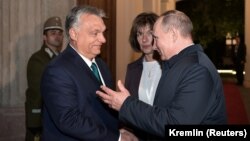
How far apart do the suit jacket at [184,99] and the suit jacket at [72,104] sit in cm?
23

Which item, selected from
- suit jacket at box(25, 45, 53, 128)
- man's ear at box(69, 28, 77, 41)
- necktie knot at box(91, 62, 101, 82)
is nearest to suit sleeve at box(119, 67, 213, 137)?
necktie knot at box(91, 62, 101, 82)

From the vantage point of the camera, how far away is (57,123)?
276 cm

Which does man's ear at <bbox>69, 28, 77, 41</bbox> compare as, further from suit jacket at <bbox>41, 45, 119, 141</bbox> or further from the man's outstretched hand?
the man's outstretched hand

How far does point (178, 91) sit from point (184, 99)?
85mm

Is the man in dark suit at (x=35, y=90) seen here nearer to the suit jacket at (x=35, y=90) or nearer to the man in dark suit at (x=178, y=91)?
the suit jacket at (x=35, y=90)

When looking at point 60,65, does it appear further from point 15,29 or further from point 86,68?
point 15,29

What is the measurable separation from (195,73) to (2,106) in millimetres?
3843

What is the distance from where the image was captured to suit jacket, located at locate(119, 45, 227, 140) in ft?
8.20

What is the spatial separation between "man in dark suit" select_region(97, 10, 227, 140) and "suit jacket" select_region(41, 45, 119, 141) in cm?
15

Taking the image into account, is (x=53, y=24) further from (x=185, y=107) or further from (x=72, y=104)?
(x=185, y=107)

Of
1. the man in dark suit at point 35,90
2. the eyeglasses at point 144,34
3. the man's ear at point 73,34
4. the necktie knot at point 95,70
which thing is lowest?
the man in dark suit at point 35,90

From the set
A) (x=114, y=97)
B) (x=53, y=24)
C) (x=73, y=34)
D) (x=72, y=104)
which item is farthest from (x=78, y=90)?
(x=53, y=24)

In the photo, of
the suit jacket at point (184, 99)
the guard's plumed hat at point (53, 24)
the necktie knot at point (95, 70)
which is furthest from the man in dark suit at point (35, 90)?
the suit jacket at point (184, 99)

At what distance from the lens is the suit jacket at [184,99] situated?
2.50 meters
